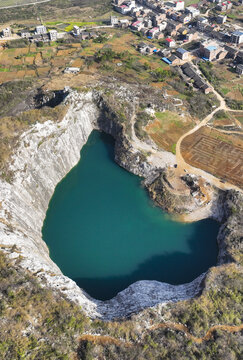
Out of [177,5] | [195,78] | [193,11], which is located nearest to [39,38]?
[195,78]

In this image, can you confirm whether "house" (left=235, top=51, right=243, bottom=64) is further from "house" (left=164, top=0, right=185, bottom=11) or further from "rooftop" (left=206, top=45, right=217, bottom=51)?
"house" (left=164, top=0, right=185, bottom=11)

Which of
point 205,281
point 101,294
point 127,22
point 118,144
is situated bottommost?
point 101,294

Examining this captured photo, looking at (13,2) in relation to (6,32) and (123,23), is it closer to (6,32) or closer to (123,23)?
(6,32)

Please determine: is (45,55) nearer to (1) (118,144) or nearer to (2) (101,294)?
(1) (118,144)

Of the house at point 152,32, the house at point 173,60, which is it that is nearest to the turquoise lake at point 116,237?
the house at point 173,60

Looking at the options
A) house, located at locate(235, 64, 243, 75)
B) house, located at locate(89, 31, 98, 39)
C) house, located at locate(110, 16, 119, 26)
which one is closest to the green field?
house, located at locate(110, 16, 119, 26)

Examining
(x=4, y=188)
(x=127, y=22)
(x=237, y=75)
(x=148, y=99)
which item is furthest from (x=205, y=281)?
(x=127, y=22)
